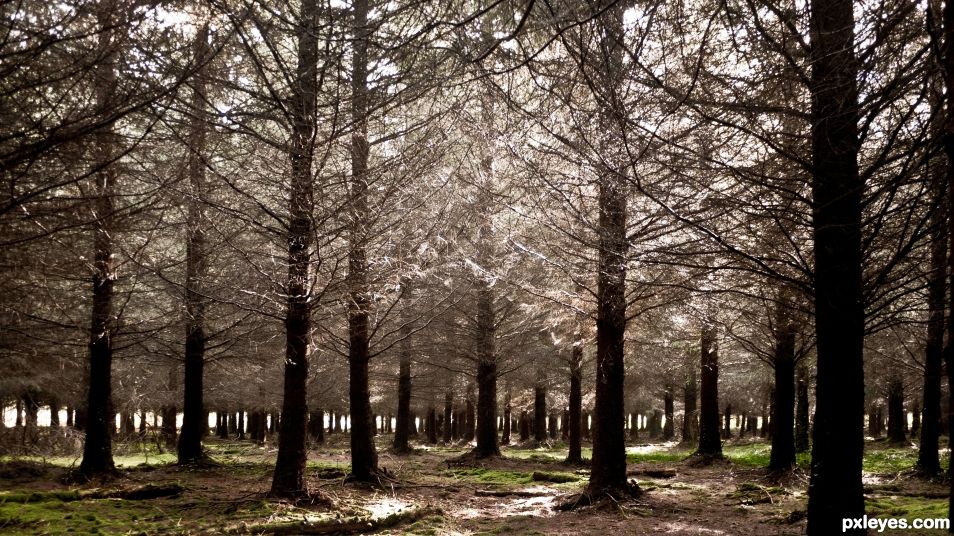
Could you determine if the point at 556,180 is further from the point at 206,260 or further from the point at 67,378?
the point at 67,378

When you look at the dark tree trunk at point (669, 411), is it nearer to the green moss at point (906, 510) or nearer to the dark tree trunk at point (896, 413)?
the dark tree trunk at point (896, 413)

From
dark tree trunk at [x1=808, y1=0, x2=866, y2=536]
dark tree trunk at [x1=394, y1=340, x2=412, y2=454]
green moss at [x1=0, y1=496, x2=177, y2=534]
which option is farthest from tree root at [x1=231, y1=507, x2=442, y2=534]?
dark tree trunk at [x1=394, y1=340, x2=412, y2=454]

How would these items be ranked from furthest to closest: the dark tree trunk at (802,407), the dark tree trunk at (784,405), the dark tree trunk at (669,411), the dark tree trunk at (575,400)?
the dark tree trunk at (669,411) → the dark tree trunk at (802,407) → the dark tree trunk at (575,400) → the dark tree trunk at (784,405)

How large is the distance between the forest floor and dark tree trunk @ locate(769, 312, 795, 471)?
381 millimetres

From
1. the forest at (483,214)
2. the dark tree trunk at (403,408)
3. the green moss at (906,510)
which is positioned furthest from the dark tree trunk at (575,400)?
the green moss at (906,510)

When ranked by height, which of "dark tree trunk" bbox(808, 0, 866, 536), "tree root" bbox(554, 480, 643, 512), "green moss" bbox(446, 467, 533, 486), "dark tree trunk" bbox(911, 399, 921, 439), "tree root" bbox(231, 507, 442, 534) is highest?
"dark tree trunk" bbox(808, 0, 866, 536)

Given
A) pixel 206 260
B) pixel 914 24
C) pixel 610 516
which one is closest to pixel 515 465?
pixel 610 516

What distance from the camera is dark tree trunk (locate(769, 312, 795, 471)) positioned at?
12.5 m

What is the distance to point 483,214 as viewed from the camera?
31.2ft

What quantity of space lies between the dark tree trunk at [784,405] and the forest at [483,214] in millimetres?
56

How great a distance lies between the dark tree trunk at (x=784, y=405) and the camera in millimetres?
12502

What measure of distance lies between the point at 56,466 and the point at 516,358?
11.7m

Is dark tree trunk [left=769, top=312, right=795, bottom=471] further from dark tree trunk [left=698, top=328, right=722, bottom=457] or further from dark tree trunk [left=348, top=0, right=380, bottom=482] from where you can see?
dark tree trunk [left=348, top=0, right=380, bottom=482]

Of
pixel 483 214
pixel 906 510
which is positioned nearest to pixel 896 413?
pixel 906 510
